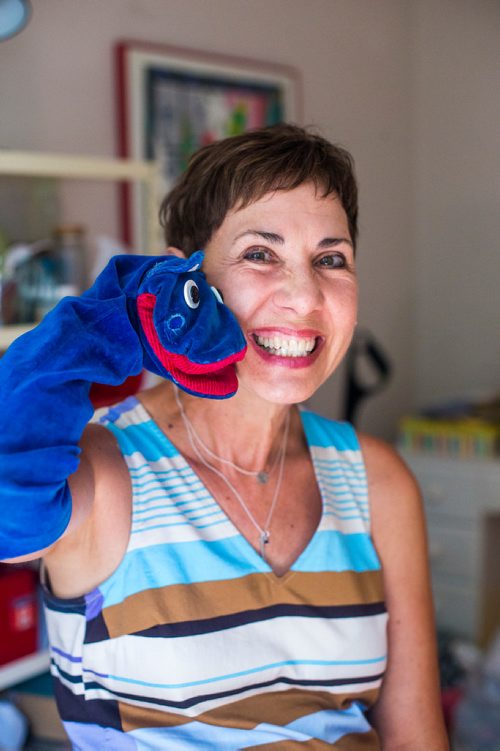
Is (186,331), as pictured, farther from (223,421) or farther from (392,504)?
(392,504)

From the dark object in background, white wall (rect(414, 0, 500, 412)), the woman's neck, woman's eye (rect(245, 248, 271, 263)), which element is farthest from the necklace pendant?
white wall (rect(414, 0, 500, 412))

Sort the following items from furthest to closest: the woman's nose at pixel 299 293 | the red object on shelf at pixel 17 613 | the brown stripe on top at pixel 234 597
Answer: the red object on shelf at pixel 17 613, the woman's nose at pixel 299 293, the brown stripe on top at pixel 234 597

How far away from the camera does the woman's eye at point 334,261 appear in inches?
45.4

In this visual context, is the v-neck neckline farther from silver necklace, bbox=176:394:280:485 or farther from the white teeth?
the white teeth

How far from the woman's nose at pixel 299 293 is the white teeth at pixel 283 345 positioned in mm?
39

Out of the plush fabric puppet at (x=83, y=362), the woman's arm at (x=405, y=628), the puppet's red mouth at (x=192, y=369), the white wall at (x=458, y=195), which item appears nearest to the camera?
the plush fabric puppet at (x=83, y=362)

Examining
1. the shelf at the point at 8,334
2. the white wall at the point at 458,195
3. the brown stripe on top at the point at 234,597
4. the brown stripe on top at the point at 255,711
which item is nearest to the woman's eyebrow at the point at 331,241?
the brown stripe on top at the point at 234,597

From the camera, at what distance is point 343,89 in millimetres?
3160

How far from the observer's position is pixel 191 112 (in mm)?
2545

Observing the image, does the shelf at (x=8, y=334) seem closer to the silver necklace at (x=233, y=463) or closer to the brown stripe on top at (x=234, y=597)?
the silver necklace at (x=233, y=463)

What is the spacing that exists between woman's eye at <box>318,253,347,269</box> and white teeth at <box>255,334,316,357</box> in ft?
0.38

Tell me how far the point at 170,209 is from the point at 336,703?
745 mm

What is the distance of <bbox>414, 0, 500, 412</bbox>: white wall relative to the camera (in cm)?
336

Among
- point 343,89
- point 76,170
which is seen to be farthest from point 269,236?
point 343,89
